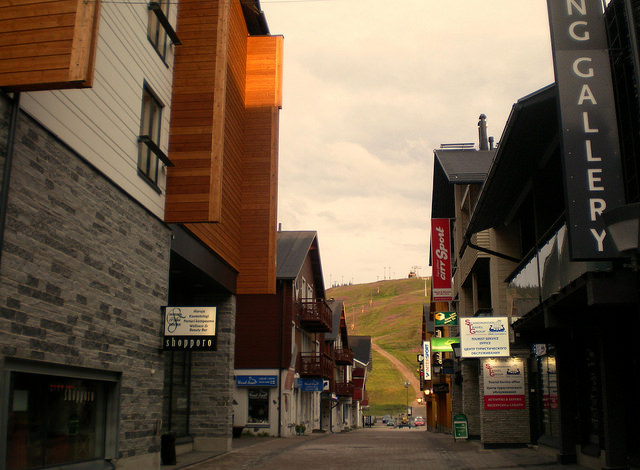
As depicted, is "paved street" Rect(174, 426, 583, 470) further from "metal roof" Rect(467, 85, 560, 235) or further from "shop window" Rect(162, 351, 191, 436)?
"metal roof" Rect(467, 85, 560, 235)

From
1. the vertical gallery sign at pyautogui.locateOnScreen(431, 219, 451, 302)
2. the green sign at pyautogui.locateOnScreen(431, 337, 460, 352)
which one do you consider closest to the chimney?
the vertical gallery sign at pyautogui.locateOnScreen(431, 219, 451, 302)

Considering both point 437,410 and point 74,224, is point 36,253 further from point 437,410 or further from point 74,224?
point 437,410

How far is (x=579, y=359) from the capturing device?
1550 centimetres

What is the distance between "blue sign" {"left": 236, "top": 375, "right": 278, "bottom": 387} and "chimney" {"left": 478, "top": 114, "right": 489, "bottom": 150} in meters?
14.6

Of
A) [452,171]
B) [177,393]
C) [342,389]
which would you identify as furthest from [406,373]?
[177,393]

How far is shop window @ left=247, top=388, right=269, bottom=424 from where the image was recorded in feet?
105

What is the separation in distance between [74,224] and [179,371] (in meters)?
10.6

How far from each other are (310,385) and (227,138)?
1973 centimetres

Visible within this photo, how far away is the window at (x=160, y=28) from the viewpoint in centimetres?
1412

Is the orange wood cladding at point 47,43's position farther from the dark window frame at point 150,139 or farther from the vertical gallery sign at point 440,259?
the vertical gallery sign at point 440,259

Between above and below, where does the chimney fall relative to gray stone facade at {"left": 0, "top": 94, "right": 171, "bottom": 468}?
above

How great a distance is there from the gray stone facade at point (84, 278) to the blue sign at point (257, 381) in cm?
1763

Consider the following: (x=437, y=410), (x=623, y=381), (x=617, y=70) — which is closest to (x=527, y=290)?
(x=623, y=381)

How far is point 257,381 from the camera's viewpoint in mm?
32156
